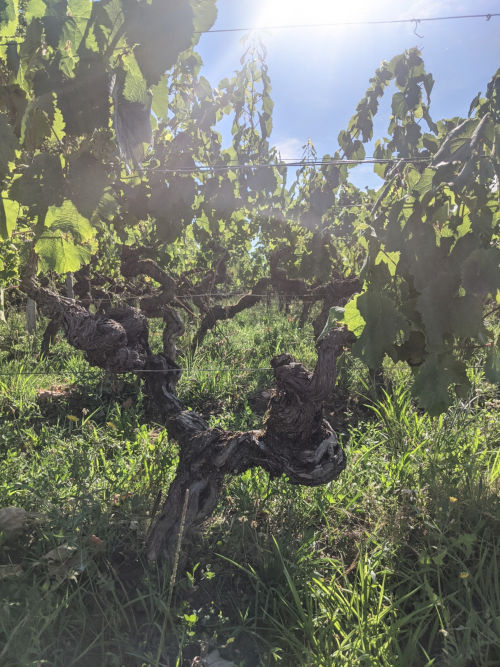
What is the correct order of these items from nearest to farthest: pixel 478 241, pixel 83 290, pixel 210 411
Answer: pixel 478 241
pixel 210 411
pixel 83 290

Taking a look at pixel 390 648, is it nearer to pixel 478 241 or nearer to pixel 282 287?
pixel 478 241

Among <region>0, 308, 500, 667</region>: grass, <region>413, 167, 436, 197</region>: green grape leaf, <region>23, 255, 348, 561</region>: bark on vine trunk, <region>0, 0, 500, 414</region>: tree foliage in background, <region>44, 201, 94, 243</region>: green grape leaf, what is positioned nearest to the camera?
<region>0, 0, 500, 414</region>: tree foliage in background

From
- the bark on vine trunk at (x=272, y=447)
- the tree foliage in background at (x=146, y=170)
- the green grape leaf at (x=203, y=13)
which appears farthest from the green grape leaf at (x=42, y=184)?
the bark on vine trunk at (x=272, y=447)

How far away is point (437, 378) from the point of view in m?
1.54

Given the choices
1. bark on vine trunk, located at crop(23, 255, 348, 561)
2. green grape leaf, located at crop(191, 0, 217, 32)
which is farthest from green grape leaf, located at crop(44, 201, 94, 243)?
bark on vine trunk, located at crop(23, 255, 348, 561)

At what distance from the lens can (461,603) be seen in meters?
1.81

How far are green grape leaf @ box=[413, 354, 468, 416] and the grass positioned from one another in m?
0.79

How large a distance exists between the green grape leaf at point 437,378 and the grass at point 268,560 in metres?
0.79

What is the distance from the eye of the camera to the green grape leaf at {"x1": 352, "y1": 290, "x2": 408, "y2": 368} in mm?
1460

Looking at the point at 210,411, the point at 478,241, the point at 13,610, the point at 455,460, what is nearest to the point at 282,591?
the point at 13,610

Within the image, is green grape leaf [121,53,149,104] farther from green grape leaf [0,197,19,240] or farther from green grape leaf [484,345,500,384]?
green grape leaf [484,345,500,384]

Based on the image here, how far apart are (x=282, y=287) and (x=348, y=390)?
3.20 meters

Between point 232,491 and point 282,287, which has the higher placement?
point 282,287

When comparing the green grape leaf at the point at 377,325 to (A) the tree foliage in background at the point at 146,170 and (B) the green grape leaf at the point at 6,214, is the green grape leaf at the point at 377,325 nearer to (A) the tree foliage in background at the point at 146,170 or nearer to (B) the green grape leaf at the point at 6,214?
(A) the tree foliage in background at the point at 146,170
